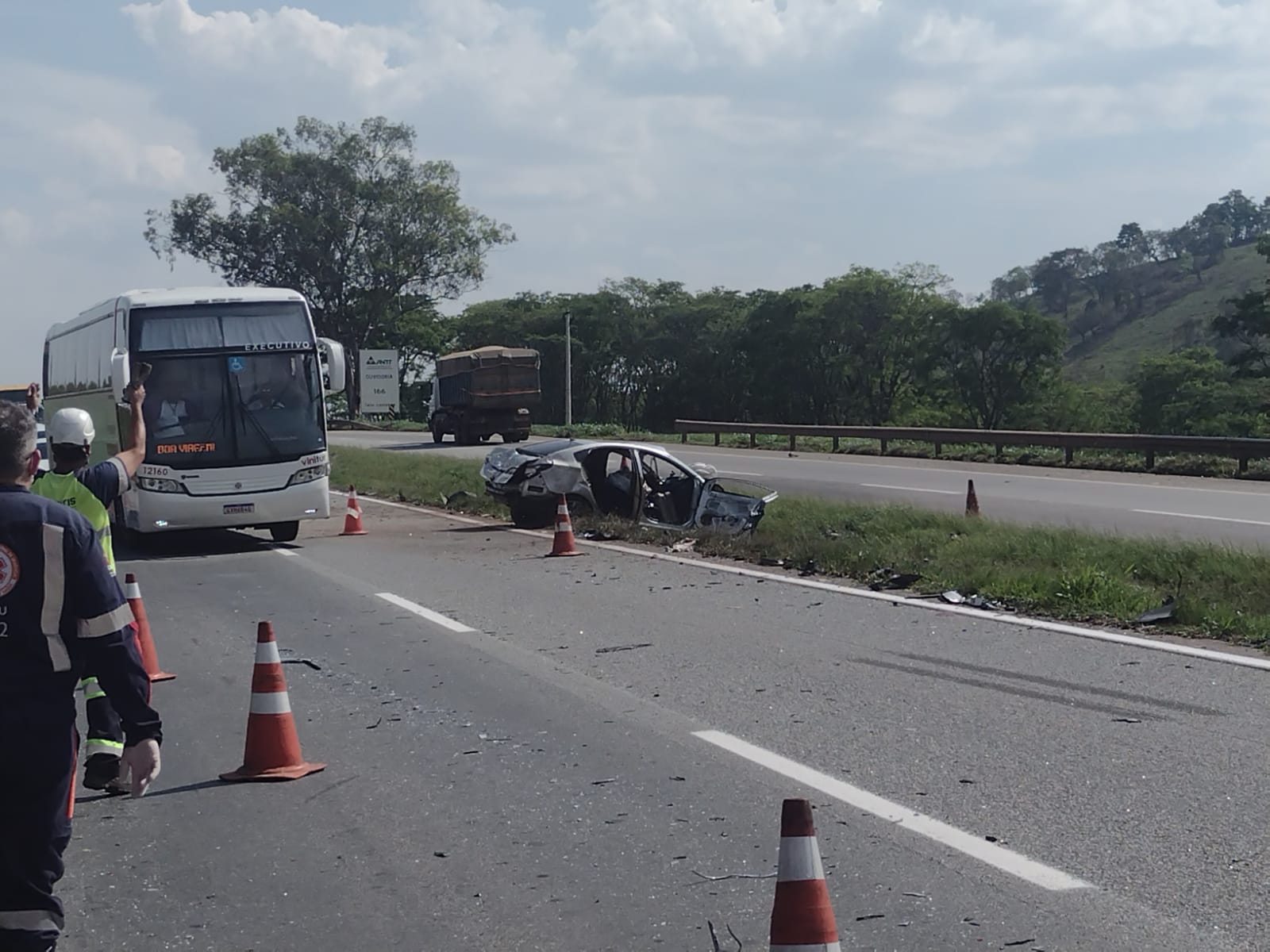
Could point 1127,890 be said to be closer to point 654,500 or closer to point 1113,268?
point 654,500

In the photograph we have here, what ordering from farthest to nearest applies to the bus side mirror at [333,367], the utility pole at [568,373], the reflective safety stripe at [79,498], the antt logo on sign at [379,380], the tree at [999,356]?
the antt logo on sign at [379,380] < the tree at [999,356] < the utility pole at [568,373] < the bus side mirror at [333,367] < the reflective safety stripe at [79,498]

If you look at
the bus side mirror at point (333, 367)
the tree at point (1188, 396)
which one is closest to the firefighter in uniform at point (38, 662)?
the bus side mirror at point (333, 367)

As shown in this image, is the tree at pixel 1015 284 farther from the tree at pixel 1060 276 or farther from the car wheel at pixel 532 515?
the car wheel at pixel 532 515

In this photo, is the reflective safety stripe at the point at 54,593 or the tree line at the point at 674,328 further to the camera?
the tree line at the point at 674,328

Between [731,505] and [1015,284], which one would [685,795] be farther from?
[1015,284]

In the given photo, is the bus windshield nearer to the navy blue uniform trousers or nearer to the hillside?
the navy blue uniform trousers

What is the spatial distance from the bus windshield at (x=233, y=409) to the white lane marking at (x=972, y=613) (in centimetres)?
399

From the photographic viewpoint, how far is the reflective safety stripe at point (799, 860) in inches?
146

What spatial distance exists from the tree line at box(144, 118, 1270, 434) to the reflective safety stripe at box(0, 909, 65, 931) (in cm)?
5502

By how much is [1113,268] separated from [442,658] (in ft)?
450

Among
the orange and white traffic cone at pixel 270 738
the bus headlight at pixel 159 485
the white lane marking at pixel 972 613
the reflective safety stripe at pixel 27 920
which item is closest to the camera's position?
the reflective safety stripe at pixel 27 920

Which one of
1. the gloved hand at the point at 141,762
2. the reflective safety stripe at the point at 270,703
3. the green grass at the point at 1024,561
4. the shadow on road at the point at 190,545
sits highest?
the gloved hand at the point at 141,762

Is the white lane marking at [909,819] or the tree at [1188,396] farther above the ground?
the tree at [1188,396]

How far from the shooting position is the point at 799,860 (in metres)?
3.71
